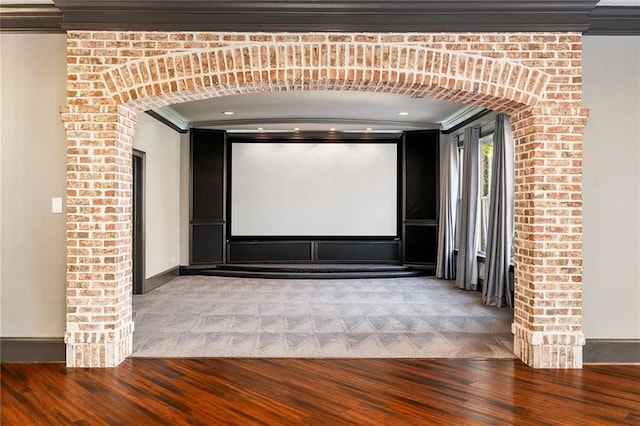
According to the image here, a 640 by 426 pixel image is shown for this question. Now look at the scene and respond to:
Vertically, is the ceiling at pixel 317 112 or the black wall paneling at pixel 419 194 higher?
the ceiling at pixel 317 112

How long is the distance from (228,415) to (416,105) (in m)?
5.56

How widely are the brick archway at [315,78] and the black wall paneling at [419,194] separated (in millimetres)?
5279

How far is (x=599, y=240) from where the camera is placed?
3930mm

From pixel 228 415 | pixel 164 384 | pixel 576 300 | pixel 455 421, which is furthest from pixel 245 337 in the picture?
pixel 576 300

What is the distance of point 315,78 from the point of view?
3.79 metres

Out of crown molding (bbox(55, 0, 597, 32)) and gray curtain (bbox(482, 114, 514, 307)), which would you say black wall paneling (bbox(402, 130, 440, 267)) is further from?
crown molding (bbox(55, 0, 597, 32))

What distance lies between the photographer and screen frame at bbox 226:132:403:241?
30.6 ft

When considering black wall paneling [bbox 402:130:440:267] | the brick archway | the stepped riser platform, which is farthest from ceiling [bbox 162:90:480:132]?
the stepped riser platform

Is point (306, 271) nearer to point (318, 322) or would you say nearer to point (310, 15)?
point (318, 322)

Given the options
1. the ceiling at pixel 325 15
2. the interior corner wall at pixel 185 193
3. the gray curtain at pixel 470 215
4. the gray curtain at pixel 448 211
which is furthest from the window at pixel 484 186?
the interior corner wall at pixel 185 193

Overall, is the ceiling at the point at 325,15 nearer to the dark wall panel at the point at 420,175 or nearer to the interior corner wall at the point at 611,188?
the interior corner wall at the point at 611,188

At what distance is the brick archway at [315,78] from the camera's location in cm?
369

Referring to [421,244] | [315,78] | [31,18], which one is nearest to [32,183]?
[31,18]

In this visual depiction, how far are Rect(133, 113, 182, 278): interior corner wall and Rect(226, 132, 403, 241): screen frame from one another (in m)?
1.05
